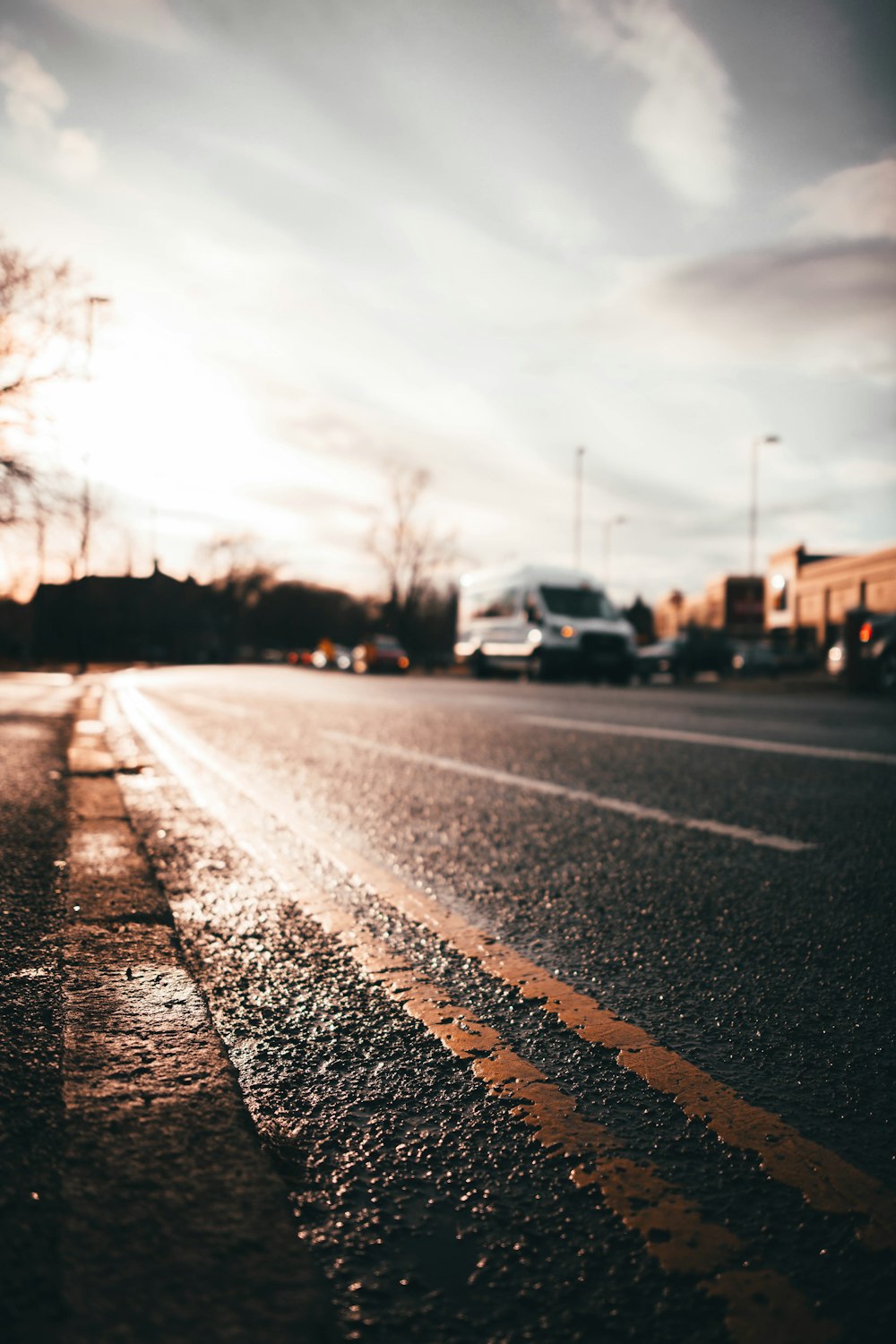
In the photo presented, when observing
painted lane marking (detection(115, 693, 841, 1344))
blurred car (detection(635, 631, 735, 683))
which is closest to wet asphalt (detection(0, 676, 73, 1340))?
painted lane marking (detection(115, 693, 841, 1344))

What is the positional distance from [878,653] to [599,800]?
1489 cm

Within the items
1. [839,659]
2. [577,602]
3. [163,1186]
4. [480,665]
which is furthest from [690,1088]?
[480,665]

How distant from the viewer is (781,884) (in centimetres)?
365

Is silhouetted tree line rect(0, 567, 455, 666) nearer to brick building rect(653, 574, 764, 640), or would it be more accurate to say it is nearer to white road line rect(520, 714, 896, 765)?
brick building rect(653, 574, 764, 640)

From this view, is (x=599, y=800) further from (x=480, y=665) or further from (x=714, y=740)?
(x=480, y=665)

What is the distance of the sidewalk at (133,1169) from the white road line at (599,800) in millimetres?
2679

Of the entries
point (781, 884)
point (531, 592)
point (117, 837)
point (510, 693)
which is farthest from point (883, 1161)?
point (531, 592)

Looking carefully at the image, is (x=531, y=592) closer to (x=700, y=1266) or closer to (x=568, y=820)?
(x=568, y=820)

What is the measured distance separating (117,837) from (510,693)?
40.7 feet

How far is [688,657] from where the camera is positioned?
3431 centimetres

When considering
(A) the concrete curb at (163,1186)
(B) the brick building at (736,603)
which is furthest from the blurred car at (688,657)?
(B) the brick building at (736,603)

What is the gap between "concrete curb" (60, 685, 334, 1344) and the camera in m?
1.27

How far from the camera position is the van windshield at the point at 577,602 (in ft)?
76.7

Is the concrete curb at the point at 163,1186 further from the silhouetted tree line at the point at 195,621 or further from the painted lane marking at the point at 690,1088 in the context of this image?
the silhouetted tree line at the point at 195,621
